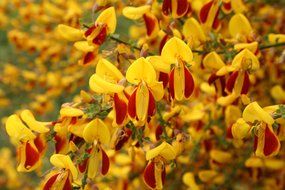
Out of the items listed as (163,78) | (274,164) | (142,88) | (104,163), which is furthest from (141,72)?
(274,164)

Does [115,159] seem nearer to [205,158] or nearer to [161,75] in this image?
[205,158]

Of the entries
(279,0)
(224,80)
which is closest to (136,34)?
(279,0)

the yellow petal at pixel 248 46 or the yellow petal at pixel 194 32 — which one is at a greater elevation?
the yellow petal at pixel 194 32

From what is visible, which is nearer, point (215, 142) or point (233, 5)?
point (233, 5)

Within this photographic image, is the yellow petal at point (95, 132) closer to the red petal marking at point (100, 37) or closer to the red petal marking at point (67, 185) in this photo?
the red petal marking at point (67, 185)

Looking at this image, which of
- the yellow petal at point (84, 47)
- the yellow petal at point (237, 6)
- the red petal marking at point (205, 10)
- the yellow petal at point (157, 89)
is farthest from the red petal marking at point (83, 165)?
the yellow petal at point (237, 6)

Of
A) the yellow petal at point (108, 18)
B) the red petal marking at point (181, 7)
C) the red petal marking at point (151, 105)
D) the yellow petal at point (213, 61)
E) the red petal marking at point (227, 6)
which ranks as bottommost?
the red petal marking at point (151, 105)

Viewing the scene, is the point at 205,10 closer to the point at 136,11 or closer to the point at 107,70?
the point at 136,11
